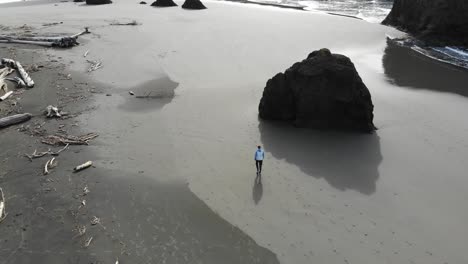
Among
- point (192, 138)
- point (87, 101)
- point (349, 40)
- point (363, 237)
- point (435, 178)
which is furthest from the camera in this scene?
point (349, 40)

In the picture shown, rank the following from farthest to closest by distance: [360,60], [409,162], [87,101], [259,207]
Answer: [360,60]
[87,101]
[409,162]
[259,207]

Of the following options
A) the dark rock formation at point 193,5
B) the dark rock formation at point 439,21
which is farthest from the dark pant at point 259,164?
the dark rock formation at point 193,5

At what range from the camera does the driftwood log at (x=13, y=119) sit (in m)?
17.9

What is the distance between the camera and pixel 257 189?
13750mm

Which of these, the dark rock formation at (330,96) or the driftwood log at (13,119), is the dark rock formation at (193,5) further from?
the driftwood log at (13,119)

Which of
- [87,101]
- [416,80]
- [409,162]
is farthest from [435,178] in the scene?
[87,101]

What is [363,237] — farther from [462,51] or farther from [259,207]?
[462,51]

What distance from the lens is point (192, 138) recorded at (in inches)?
681

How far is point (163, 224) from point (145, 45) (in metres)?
23.9

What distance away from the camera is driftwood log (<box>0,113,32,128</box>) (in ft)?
58.7

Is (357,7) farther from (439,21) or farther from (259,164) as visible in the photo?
(259,164)

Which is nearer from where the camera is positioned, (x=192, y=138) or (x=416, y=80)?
Answer: (x=192, y=138)

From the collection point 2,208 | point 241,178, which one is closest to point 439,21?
point 241,178

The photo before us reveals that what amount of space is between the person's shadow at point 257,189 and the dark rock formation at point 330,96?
488 centimetres
